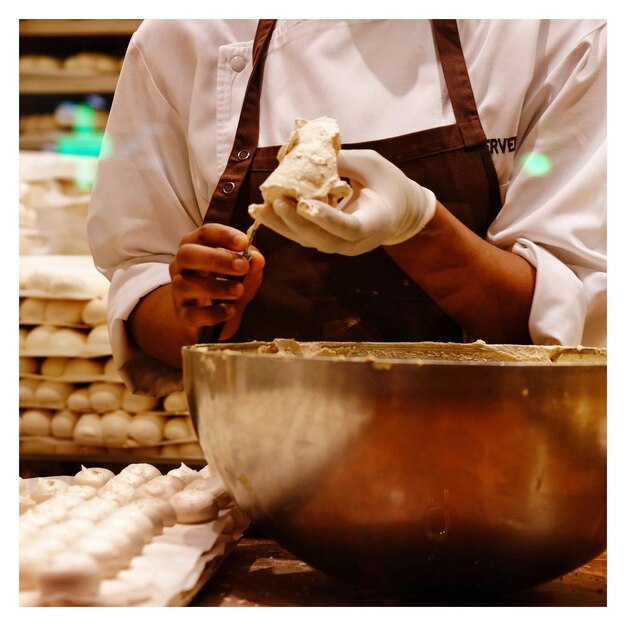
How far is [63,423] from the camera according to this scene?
2090 millimetres

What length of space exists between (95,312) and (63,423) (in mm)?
334

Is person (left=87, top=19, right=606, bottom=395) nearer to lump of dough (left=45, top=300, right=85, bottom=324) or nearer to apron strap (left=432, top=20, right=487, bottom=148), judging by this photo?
apron strap (left=432, top=20, right=487, bottom=148)

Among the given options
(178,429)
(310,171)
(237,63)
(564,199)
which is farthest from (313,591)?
(178,429)

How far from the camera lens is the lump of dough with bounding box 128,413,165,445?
2.06m

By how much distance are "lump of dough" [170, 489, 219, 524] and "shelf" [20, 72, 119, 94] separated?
3.40ft

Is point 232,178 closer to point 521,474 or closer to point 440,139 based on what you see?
point 440,139

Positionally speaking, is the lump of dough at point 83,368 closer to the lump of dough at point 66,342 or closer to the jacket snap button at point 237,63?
the lump of dough at point 66,342

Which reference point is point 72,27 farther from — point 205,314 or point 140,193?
point 205,314

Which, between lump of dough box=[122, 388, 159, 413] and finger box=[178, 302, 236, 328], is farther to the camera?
lump of dough box=[122, 388, 159, 413]

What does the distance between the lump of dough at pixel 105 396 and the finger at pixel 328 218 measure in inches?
62.1

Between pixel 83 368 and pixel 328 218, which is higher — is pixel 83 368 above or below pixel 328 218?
below

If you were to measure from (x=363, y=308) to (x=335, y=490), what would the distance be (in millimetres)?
521

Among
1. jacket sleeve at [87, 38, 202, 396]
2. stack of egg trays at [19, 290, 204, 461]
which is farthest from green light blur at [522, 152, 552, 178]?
stack of egg trays at [19, 290, 204, 461]

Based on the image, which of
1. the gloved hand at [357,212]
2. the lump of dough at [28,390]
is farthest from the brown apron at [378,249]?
the lump of dough at [28,390]
